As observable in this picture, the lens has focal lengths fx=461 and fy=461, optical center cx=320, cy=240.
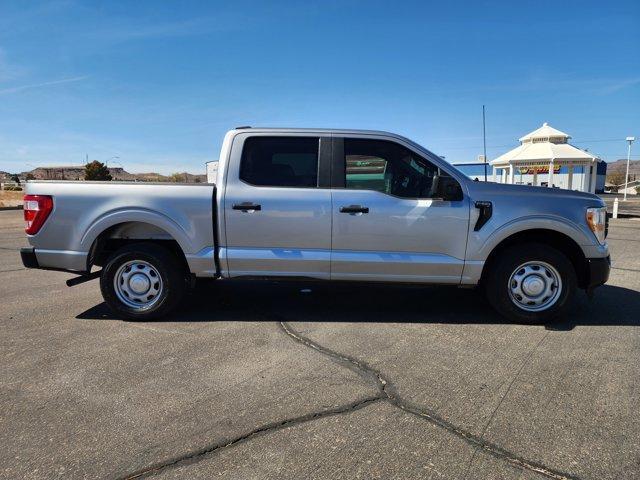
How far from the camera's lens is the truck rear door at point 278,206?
4711 mm

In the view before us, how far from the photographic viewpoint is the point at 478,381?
355 centimetres

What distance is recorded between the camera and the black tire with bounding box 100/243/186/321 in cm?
487

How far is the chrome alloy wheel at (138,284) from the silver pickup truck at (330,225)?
0.6 inches

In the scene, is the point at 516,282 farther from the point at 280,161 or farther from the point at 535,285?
the point at 280,161

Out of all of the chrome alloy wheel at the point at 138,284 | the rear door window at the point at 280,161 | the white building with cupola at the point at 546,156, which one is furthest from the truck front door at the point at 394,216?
the white building with cupola at the point at 546,156

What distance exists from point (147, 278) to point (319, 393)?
8.35 feet

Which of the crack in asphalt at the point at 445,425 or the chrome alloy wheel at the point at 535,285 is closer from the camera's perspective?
the crack in asphalt at the point at 445,425

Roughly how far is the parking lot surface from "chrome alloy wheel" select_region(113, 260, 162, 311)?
10.7 inches

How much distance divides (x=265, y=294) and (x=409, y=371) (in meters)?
2.85

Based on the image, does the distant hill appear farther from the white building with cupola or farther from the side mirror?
the white building with cupola

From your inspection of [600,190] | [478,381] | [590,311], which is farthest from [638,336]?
[600,190]

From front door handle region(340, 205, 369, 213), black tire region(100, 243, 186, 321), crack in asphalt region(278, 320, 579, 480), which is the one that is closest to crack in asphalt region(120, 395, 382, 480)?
crack in asphalt region(278, 320, 579, 480)

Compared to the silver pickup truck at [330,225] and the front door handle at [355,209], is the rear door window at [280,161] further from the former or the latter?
the front door handle at [355,209]

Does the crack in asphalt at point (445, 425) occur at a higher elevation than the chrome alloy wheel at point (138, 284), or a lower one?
lower
